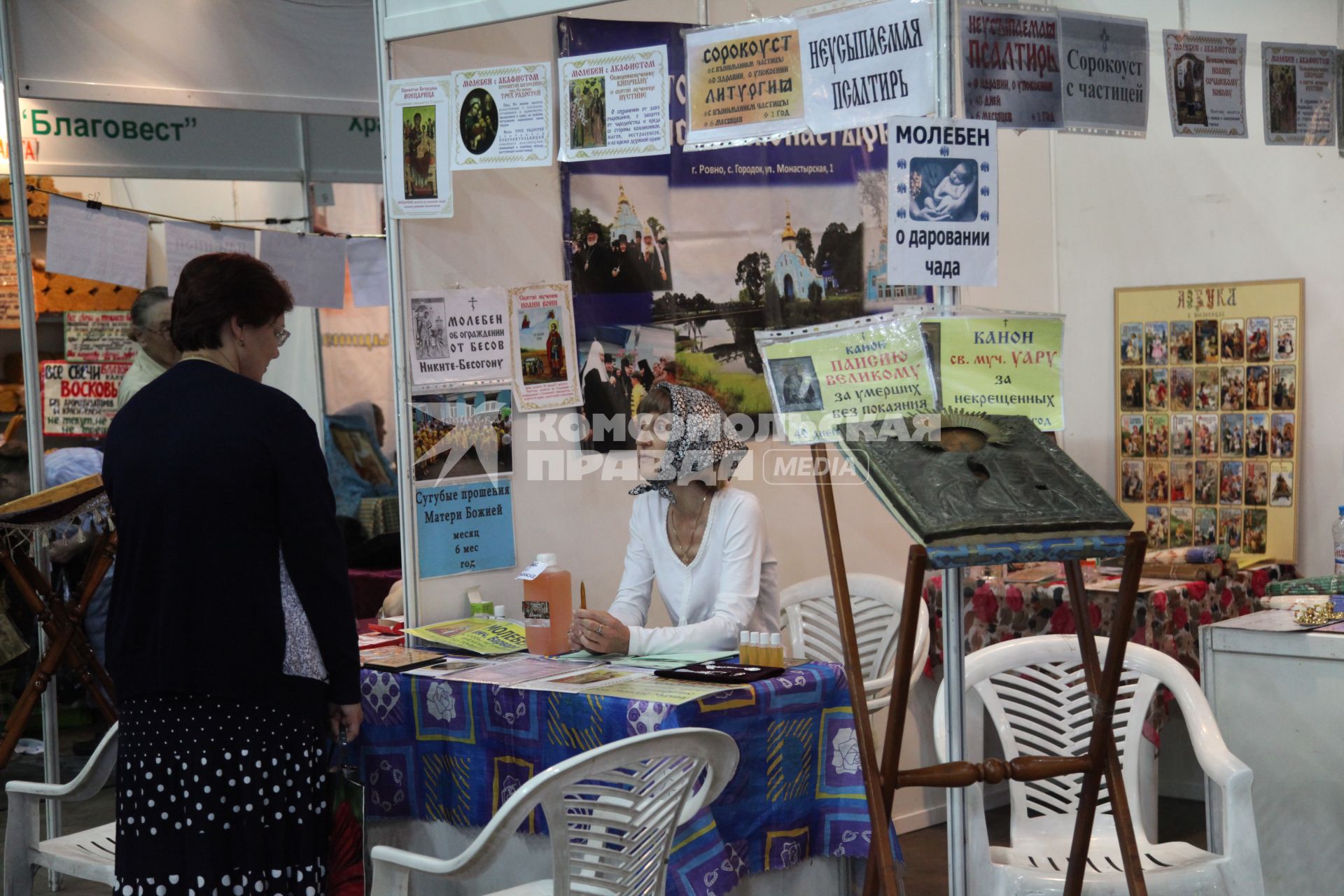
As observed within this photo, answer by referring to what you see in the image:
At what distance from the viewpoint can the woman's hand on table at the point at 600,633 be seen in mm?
3098

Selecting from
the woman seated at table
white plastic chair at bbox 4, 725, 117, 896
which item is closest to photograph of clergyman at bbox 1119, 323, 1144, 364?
the woman seated at table

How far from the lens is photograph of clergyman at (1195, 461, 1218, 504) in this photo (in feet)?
15.6

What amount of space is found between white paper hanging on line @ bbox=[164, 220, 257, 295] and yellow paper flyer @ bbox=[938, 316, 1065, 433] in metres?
3.01

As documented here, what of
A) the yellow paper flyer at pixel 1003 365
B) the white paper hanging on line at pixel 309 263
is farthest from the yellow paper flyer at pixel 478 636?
the white paper hanging on line at pixel 309 263

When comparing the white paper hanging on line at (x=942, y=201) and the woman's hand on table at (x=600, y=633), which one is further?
the woman's hand on table at (x=600, y=633)

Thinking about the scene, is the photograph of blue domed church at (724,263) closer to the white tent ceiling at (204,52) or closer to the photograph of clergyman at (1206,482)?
the photograph of clergyman at (1206,482)

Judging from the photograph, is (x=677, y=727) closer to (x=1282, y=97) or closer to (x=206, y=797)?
(x=206, y=797)

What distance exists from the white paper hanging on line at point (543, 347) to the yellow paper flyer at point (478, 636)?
659 mm

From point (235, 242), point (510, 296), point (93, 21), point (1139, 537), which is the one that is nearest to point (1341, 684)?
point (1139, 537)

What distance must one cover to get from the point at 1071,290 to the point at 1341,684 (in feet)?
7.47

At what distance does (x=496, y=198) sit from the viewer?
3.75 m

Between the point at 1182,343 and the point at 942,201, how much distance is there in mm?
2752

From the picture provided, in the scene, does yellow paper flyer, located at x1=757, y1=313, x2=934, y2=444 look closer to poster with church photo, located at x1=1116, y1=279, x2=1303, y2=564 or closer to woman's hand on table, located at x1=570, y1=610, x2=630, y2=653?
woman's hand on table, located at x1=570, y1=610, x2=630, y2=653

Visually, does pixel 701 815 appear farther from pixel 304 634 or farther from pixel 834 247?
pixel 834 247
